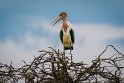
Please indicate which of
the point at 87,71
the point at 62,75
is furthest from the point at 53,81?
the point at 87,71

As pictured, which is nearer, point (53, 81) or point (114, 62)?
point (53, 81)

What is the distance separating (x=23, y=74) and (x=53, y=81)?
1.11 feet

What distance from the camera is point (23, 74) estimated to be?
144 inches

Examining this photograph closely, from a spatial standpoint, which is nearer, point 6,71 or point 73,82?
point 73,82

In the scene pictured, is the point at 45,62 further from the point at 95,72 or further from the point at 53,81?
the point at 95,72

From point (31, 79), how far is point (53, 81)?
0.23 meters

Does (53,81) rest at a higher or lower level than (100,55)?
lower

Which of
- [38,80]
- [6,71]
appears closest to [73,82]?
[38,80]

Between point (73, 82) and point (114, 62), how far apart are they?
54 cm

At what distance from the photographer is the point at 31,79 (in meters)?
3.57

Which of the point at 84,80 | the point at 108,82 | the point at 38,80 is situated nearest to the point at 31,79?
the point at 38,80

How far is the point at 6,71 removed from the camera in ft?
12.5

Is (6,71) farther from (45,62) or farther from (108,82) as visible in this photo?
(108,82)

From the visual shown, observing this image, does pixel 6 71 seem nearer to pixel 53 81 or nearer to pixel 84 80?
pixel 53 81
